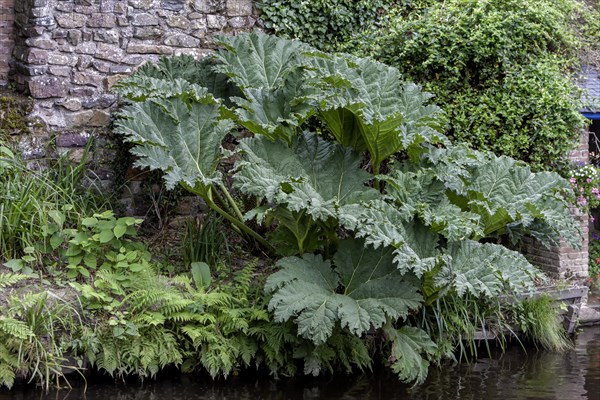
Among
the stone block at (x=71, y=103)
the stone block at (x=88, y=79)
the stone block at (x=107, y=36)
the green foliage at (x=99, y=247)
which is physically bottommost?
the green foliage at (x=99, y=247)

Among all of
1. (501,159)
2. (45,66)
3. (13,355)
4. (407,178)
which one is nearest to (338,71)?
(407,178)

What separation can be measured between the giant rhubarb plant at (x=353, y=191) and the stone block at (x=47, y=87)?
0.89m

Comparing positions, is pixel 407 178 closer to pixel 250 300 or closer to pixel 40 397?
pixel 250 300

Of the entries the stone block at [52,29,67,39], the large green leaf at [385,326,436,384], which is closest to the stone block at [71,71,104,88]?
the stone block at [52,29,67,39]

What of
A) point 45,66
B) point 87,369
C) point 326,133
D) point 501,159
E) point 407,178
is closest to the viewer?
point 87,369

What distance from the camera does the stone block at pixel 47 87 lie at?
7.82m

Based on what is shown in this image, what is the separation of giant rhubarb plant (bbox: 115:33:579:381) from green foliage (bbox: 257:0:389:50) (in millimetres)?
1117

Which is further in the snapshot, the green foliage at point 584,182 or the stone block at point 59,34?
the green foliage at point 584,182

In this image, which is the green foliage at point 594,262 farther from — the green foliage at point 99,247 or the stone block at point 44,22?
the stone block at point 44,22

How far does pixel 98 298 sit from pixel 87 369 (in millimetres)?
550

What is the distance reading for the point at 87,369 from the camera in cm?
618

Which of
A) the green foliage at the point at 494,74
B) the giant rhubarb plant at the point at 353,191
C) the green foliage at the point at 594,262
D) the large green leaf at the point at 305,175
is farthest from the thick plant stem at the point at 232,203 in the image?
the green foliage at the point at 594,262

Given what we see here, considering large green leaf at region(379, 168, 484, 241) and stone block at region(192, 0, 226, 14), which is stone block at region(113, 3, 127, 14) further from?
large green leaf at region(379, 168, 484, 241)

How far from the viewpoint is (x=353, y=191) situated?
270 inches
